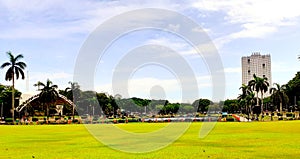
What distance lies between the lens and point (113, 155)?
1925cm

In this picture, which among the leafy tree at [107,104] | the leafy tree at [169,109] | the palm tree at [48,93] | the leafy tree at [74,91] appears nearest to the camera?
the palm tree at [48,93]

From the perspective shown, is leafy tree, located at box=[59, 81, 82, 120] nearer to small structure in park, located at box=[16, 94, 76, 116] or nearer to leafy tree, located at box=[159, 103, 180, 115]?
small structure in park, located at box=[16, 94, 76, 116]

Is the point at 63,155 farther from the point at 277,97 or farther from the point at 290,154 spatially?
the point at 277,97

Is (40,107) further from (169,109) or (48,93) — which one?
(169,109)

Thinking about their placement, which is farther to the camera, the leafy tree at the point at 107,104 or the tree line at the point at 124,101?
the leafy tree at the point at 107,104

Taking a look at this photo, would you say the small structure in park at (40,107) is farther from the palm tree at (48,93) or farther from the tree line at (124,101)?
the palm tree at (48,93)

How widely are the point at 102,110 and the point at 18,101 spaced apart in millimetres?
25980

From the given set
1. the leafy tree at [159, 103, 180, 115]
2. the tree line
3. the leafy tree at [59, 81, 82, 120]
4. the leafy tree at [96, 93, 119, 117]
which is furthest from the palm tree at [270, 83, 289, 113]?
the leafy tree at [59, 81, 82, 120]

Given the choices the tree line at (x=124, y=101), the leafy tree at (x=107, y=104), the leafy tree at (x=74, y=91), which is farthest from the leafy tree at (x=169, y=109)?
the leafy tree at (x=74, y=91)

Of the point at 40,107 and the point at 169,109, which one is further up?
the point at 40,107

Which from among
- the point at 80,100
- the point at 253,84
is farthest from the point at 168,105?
the point at 253,84

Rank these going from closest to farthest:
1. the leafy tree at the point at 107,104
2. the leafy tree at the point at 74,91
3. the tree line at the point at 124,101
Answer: the tree line at the point at 124,101, the leafy tree at the point at 74,91, the leafy tree at the point at 107,104

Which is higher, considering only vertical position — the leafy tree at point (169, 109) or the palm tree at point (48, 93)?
the palm tree at point (48, 93)

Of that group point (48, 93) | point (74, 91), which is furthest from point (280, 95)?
point (48, 93)
